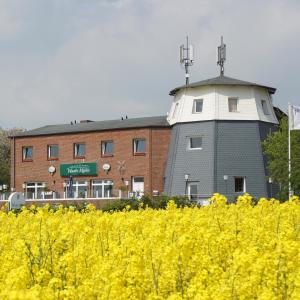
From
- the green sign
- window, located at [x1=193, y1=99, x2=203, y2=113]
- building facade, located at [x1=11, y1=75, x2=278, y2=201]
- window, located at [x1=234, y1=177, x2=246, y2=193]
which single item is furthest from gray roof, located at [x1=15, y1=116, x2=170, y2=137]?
window, located at [x1=234, y1=177, x2=246, y2=193]

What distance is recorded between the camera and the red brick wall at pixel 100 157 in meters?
54.6

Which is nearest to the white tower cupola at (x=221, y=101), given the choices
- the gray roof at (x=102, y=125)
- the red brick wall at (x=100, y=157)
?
the gray roof at (x=102, y=125)

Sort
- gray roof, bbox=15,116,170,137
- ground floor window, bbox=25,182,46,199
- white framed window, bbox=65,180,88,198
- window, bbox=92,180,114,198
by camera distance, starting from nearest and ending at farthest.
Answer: window, bbox=92,180,114,198
gray roof, bbox=15,116,170,137
white framed window, bbox=65,180,88,198
ground floor window, bbox=25,182,46,199

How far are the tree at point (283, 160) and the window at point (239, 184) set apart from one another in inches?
119

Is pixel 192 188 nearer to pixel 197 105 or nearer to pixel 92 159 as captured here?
pixel 197 105

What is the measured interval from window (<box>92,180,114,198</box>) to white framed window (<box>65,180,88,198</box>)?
766 millimetres

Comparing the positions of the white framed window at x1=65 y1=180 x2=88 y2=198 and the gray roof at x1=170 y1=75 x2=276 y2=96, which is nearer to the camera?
the gray roof at x1=170 y1=75 x2=276 y2=96

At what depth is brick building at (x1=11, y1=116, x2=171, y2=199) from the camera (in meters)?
54.8

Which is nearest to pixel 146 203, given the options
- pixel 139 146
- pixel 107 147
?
pixel 139 146

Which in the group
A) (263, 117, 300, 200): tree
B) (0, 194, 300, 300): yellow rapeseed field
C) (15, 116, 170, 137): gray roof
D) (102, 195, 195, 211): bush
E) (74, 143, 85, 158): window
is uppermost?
(15, 116, 170, 137): gray roof

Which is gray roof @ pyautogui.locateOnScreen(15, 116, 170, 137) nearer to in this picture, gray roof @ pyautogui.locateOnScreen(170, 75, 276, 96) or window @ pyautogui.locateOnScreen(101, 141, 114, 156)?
window @ pyautogui.locateOnScreen(101, 141, 114, 156)

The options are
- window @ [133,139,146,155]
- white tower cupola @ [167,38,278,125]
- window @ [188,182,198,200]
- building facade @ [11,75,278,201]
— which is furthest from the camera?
window @ [133,139,146,155]

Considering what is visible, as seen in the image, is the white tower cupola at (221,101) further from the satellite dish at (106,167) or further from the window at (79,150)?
the window at (79,150)

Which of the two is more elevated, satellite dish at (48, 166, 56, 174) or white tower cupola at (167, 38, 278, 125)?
white tower cupola at (167, 38, 278, 125)
